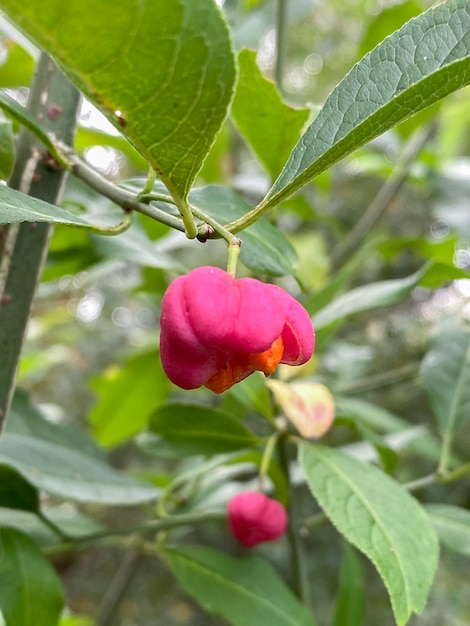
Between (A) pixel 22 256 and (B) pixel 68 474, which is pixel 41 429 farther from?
(A) pixel 22 256

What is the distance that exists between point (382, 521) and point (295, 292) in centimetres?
115

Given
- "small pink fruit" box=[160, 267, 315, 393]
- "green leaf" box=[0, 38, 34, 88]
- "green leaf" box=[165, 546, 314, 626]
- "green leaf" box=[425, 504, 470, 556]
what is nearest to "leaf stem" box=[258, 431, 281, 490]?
"green leaf" box=[165, 546, 314, 626]

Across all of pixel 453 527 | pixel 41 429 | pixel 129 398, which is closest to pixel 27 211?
pixel 41 429

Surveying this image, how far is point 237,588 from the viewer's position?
0.84 meters

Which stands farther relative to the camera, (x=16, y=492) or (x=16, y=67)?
(x=16, y=67)

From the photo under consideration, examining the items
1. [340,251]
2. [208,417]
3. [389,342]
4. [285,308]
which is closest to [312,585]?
[389,342]

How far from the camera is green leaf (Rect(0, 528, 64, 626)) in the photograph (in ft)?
2.38

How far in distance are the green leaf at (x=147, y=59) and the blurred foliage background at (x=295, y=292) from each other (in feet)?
1.05

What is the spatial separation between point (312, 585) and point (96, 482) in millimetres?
1459

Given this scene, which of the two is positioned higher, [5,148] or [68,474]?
[5,148]

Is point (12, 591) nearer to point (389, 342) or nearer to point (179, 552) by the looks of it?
point (179, 552)

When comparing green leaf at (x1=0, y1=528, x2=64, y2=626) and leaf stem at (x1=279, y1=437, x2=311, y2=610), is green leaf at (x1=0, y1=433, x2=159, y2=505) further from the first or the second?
leaf stem at (x1=279, y1=437, x2=311, y2=610)

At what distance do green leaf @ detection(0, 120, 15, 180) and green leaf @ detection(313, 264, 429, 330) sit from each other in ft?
1.49

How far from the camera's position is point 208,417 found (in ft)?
2.68
